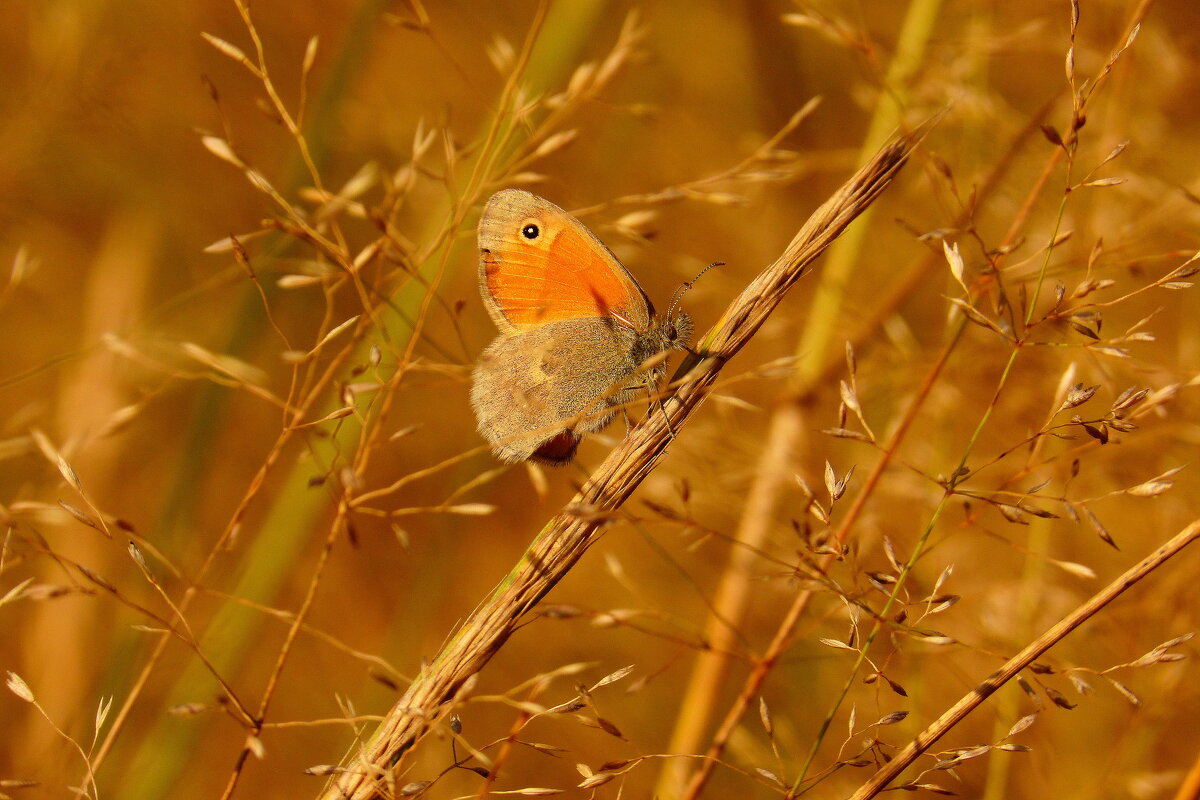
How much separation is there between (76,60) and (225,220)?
82cm

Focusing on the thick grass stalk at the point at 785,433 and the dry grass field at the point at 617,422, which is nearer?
the dry grass field at the point at 617,422

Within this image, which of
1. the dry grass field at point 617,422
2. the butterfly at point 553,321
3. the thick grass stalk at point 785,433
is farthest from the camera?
the thick grass stalk at point 785,433

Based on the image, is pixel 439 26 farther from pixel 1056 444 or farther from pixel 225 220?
pixel 1056 444

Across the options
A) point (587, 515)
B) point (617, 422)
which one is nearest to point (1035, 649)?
point (587, 515)

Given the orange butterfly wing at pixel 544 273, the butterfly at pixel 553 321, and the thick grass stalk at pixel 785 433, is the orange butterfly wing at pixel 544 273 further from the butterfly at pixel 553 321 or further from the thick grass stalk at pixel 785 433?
the thick grass stalk at pixel 785 433

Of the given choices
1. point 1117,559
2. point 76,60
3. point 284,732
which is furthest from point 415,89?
point 1117,559

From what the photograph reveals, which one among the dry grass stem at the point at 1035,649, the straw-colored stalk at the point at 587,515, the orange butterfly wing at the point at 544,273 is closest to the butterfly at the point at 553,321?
the orange butterfly wing at the point at 544,273

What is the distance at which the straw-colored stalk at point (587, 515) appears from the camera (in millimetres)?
1130

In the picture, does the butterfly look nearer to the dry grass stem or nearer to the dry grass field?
the dry grass field

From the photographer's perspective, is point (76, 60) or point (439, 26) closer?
point (76, 60)

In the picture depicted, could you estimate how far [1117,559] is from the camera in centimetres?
277

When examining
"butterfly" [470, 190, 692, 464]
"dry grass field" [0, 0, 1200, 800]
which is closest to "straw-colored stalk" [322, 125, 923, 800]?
"dry grass field" [0, 0, 1200, 800]

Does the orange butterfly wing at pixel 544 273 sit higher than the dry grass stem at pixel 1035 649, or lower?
higher

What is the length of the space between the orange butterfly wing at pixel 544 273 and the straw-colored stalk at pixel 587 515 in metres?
0.45
